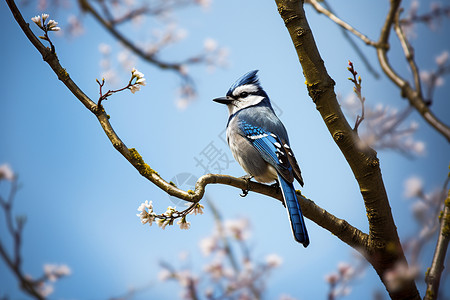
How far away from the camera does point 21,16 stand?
1589 mm

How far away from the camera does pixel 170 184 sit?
153 cm

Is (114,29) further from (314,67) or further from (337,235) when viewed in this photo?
(337,235)

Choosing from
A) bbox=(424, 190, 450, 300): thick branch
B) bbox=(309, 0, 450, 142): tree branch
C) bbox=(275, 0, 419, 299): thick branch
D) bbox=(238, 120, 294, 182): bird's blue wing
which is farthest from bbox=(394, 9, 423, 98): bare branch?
bbox=(238, 120, 294, 182): bird's blue wing

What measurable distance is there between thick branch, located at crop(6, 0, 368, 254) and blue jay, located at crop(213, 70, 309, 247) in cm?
12

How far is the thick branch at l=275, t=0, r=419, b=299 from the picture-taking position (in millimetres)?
1589

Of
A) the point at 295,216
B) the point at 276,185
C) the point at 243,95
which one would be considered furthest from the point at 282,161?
the point at 243,95

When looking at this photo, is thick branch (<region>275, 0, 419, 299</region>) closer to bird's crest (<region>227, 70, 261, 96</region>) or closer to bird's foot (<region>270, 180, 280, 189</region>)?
bird's foot (<region>270, 180, 280, 189</region>)

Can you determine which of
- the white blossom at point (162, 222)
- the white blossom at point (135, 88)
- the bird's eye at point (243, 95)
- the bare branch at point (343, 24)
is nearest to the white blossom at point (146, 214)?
the white blossom at point (162, 222)

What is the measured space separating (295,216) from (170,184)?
1.72ft

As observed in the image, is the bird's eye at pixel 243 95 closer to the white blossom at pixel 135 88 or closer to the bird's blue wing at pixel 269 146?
the bird's blue wing at pixel 269 146

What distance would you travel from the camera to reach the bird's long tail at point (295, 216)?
64.9 inches

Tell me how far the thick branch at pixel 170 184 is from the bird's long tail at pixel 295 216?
0.14 feet

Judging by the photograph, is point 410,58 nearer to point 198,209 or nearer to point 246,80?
point 198,209

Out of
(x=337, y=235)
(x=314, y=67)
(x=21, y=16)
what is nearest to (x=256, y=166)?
(x=337, y=235)
